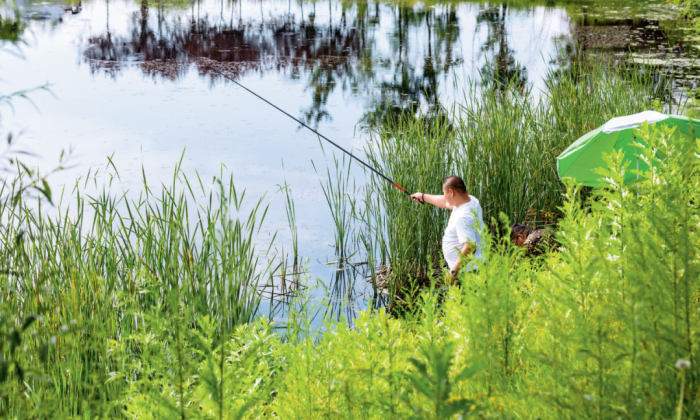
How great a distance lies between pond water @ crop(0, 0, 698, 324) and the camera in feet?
27.3

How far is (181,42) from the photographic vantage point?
17.2m

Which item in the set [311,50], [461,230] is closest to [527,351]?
[461,230]

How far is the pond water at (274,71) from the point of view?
8.32 meters

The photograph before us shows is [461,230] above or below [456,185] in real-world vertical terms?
below

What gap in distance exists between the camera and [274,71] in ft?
47.1

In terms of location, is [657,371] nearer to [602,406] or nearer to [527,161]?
[602,406]

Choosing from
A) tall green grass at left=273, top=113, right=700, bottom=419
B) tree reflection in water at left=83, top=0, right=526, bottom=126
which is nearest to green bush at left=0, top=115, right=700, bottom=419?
tall green grass at left=273, top=113, right=700, bottom=419

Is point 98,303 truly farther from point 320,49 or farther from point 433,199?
point 320,49

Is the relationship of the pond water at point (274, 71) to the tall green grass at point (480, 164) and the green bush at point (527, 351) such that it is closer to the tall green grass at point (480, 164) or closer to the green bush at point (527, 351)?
the tall green grass at point (480, 164)

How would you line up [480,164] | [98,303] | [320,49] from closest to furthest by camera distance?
[98,303] < [480,164] < [320,49]

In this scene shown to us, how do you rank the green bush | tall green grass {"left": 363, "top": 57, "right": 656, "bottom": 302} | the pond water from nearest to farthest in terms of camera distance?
1. the green bush
2. tall green grass {"left": 363, "top": 57, "right": 656, "bottom": 302}
3. the pond water

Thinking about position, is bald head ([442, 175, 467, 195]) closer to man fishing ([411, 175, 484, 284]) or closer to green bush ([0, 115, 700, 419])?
man fishing ([411, 175, 484, 284])

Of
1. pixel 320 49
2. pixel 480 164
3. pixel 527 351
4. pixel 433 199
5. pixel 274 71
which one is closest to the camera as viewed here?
pixel 527 351

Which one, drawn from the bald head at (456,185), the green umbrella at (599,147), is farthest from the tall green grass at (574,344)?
the green umbrella at (599,147)
